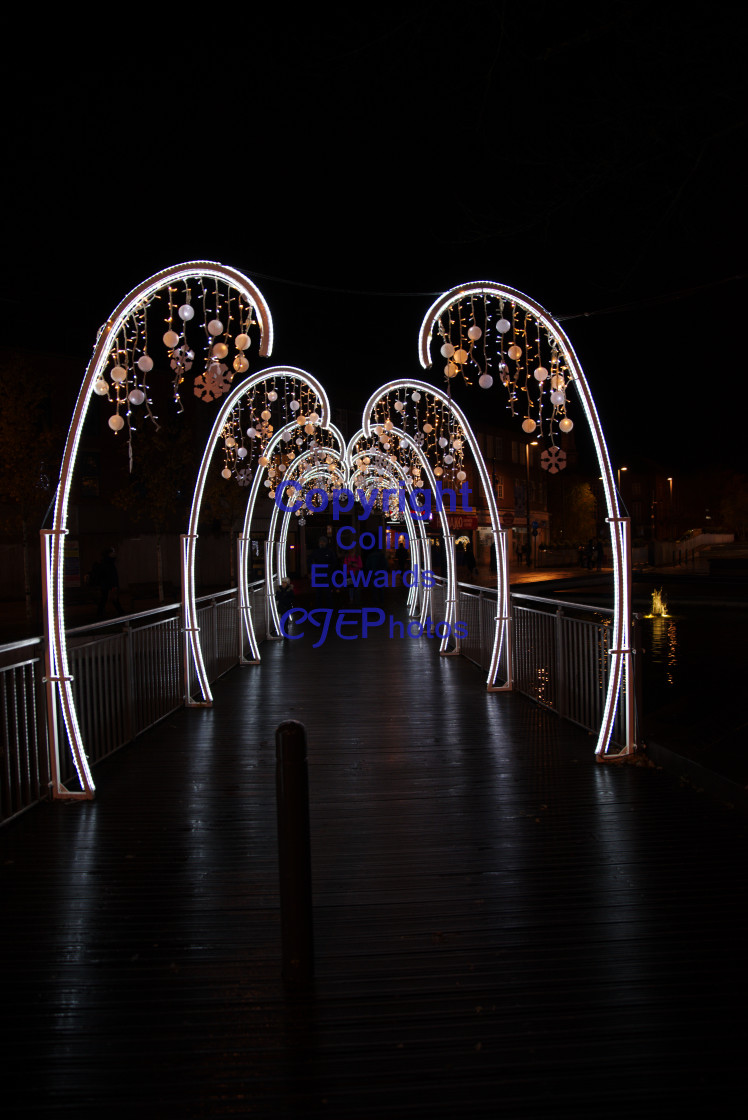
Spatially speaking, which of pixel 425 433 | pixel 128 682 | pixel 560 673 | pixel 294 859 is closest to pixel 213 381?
pixel 128 682

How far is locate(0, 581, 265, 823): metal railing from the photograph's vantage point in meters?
5.55

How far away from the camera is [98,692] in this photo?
6824 mm

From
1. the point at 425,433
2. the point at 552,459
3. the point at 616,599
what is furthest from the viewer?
the point at 425,433

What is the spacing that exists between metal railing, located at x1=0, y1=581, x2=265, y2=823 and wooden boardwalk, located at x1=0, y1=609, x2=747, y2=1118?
38 cm

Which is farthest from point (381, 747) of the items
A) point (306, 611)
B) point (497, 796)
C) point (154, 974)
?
point (306, 611)

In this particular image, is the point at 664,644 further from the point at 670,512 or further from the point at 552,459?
the point at 670,512

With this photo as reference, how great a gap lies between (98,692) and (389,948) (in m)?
4.11

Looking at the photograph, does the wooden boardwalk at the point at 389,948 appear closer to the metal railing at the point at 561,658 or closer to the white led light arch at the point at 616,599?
the white led light arch at the point at 616,599

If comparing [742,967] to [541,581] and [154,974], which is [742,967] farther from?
[541,581]

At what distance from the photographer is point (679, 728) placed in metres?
6.81

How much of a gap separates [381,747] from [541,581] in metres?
26.5

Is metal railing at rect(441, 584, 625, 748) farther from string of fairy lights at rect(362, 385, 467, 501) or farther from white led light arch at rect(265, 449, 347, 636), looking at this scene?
white led light arch at rect(265, 449, 347, 636)

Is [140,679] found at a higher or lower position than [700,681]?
higher

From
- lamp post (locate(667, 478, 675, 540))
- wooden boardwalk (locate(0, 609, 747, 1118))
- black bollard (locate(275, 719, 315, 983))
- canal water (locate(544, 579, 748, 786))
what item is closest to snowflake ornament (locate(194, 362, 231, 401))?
wooden boardwalk (locate(0, 609, 747, 1118))
